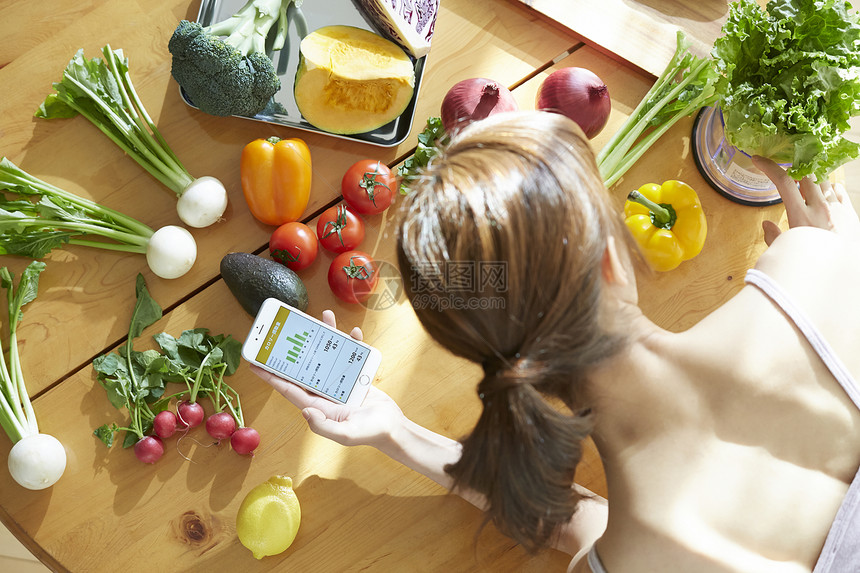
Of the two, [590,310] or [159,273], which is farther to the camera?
[159,273]

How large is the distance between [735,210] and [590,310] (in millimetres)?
667

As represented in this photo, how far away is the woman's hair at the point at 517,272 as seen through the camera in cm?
67

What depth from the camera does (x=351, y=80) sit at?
115cm

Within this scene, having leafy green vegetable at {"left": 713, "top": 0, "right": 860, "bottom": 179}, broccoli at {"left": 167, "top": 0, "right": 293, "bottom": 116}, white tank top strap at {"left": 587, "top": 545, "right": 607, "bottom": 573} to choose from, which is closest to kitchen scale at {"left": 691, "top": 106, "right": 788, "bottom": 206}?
leafy green vegetable at {"left": 713, "top": 0, "right": 860, "bottom": 179}

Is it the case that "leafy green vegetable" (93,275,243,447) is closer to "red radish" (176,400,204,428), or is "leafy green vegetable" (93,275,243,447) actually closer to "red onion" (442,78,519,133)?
"red radish" (176,400,204,428)

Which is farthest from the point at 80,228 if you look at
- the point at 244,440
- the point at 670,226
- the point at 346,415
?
the point at 670,226

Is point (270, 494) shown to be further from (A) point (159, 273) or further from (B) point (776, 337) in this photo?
(B) point (776, 337)

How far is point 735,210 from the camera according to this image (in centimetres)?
121

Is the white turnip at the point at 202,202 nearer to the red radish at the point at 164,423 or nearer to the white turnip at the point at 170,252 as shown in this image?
the white turnip at the point at 170,252

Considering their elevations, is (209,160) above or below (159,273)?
above

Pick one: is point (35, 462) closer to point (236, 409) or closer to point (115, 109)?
point (236, 409)

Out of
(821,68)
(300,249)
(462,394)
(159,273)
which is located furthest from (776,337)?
(159,273)

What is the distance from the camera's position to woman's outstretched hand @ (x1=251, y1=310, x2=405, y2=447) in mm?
1019

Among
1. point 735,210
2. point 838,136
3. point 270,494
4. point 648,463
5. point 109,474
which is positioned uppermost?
point 838,136
